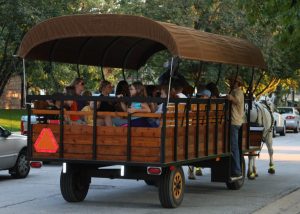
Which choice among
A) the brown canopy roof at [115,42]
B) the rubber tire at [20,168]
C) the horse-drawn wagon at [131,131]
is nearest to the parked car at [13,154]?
the rubber tire at [20,168]

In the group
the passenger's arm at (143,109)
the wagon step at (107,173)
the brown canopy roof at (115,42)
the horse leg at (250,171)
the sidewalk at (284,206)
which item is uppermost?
the brown canopy roof at (115,42)

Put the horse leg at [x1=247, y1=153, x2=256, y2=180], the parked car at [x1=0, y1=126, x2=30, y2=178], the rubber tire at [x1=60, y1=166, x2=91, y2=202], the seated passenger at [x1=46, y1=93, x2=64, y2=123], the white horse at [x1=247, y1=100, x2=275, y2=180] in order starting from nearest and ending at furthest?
the seated passenger at [x1=46, y1=93, x2=64, y2=123] → the rubber tire at [x1=60, y1=166, x2=91, y2=202] → the parked car at [x1=0, y1=126, x2=30, y2=178] → the horse leg at [x1=247, y1=153, x2=256, y2=180] → the white horse at [x1=247, y1=100, x2=275, y2=180]

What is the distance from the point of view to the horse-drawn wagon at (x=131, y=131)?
33.0ft

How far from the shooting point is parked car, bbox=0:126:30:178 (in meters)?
14.5

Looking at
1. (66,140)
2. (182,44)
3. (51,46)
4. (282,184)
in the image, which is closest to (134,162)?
(66,140)

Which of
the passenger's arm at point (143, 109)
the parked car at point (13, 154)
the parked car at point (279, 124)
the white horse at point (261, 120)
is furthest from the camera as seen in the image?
the parked car at point (279, 124)

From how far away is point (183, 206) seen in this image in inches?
437

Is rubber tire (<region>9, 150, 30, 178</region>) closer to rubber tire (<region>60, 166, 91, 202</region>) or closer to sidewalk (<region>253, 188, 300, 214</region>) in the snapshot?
rubber tire (<region>60, 166, 91, 202</region>)

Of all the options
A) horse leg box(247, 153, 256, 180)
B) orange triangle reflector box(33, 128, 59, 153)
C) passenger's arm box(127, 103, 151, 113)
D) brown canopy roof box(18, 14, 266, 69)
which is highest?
brown canopy roof box(18, 14, 266, 69)

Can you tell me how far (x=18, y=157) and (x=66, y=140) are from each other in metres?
4.69

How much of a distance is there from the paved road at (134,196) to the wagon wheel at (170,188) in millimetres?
127

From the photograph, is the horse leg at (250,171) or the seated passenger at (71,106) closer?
the seated passenger at (71,106)

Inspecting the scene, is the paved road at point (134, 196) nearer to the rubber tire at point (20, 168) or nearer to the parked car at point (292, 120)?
the rubber tire at point (20, 168)

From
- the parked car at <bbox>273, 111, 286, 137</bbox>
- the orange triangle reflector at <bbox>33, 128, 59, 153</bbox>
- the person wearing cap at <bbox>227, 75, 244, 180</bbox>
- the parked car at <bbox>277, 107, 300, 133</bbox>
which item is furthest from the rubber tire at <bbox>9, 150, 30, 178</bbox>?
the parked car at <bbox>277, 107, 300, 133</bbox>
